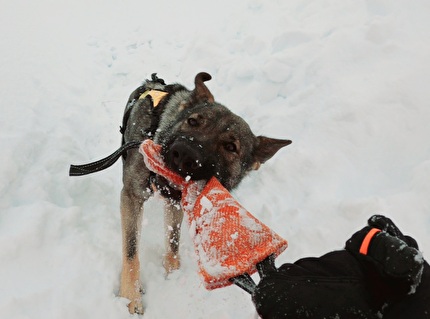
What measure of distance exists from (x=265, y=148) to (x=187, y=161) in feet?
3.67

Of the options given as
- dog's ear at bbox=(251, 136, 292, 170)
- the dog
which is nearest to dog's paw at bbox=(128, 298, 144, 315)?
the dog

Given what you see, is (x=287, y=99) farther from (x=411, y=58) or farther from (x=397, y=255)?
(x=397, y=255)

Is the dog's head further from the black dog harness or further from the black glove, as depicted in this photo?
the black glove

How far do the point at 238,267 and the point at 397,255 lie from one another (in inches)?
29.8

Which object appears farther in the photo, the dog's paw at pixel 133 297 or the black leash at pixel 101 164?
the dog's paw at pixel 133 297

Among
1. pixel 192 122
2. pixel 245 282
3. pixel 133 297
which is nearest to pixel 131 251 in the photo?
pixel 133 297

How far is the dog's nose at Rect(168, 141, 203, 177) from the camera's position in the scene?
7.91 ft

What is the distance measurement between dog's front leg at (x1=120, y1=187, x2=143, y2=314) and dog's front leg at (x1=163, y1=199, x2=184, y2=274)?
1.12 ft

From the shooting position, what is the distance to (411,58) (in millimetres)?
5215

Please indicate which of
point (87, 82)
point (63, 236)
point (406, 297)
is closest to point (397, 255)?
point (406, 297)

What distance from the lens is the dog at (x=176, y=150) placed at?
2600 millimetres

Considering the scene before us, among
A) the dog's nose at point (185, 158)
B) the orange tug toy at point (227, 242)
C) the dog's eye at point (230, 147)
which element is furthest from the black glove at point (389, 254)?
the dog's eye at point (230, 147)

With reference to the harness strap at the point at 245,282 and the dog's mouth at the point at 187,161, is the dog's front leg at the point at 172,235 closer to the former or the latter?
the dog's mouth at the point at 187,161

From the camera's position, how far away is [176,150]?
2.43 meters
